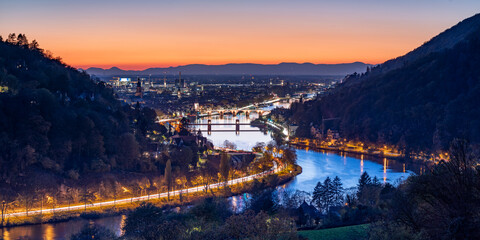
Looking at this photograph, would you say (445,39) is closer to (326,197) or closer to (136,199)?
(326,197)

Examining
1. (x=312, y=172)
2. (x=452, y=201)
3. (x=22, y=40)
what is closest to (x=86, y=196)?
(x=312, y=172)

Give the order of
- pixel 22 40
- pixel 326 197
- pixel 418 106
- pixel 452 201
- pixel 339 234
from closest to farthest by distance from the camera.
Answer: pixel 452 201
pixel 339 234
pixel 326 197
pixel 22 40
pixel 418 106

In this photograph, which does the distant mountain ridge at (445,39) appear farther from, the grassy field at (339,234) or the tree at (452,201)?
the tree at (452,201)

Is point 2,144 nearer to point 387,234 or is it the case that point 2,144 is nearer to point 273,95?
point 387,234

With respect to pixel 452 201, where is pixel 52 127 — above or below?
below

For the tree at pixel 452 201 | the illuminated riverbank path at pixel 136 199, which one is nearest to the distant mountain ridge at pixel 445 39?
the illuminated riverbank path at pixel 136 199
